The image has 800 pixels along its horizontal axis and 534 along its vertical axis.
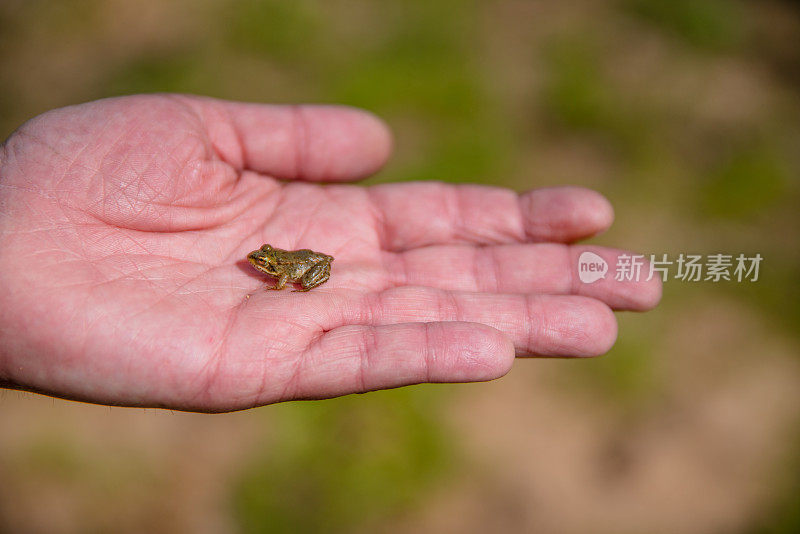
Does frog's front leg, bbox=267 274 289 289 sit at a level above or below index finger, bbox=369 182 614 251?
below

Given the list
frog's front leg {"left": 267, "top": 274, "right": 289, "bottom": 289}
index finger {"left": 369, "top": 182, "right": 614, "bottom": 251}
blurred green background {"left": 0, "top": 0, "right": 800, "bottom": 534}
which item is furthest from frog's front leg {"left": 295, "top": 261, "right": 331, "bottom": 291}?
blurred green background {"left": 0, "top": 0, "right": 800, "bottom": 534}

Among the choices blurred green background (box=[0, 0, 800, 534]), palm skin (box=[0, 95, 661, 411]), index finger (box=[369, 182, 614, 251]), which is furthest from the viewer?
blurred green background (box=[0, 0, 800, 534])

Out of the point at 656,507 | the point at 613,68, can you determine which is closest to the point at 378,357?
the point at 656,507

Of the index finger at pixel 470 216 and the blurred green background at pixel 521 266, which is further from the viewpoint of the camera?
the blurred green background at pixel 521 266
